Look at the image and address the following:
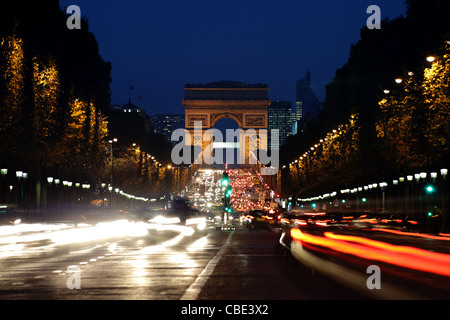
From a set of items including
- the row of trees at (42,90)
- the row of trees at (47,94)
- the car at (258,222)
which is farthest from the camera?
the car at (258,222)

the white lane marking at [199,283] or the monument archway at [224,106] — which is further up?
the monument archway at [224,106]

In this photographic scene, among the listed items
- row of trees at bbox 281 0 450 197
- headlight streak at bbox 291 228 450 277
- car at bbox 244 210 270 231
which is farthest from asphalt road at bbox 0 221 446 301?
car at bbox 244 210 270 231

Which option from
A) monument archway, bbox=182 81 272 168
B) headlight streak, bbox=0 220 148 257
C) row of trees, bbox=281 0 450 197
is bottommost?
headlight streak, bbox=0 220 148 257

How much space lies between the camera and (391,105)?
5416 centimetres

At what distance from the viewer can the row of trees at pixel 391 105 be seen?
152 ft

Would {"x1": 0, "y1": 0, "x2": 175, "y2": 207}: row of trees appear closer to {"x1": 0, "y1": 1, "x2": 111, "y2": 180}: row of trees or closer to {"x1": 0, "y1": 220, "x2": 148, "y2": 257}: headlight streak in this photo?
{"x1": 0, "y1": 1, "x2": 111, "y2": 180}: row of trees

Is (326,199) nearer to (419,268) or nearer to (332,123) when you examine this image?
(332,123)

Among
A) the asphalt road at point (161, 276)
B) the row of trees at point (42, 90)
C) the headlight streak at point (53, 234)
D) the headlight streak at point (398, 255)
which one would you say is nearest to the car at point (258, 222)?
the headlight streak at point (53, 234)

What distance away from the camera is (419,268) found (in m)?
17.8

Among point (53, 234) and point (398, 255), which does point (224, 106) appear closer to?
point (53, 234)

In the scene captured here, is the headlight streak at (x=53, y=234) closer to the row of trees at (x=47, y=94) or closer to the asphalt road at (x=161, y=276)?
the asphalt road at (x=161, y=276)

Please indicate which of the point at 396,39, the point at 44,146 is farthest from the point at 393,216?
the point at 396,39

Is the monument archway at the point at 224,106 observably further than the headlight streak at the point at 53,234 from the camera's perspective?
Yes

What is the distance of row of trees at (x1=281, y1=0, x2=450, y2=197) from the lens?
1820 inches
